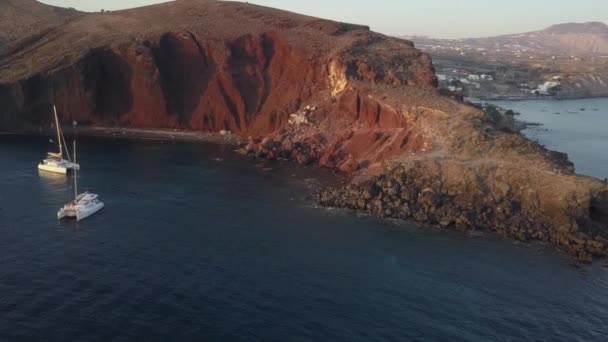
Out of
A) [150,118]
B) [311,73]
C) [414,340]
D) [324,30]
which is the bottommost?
[414,340]

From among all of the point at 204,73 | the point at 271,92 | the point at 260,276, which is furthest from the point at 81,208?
the point at 204,73

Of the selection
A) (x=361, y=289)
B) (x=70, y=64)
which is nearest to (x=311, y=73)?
(x=70, y=64)

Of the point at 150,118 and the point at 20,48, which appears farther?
the point at 20,48

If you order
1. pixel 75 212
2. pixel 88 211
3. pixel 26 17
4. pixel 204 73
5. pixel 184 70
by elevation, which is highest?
pixel 26 17

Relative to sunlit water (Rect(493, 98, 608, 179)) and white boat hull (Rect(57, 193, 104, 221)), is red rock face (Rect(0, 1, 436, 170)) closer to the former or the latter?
sunlit water (Rect(493, 98, 608, 179))

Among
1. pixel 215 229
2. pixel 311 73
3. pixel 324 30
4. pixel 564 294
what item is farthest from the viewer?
pixel 324 30

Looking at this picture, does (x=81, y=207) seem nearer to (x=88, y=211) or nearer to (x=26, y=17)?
(x=88, y=211)

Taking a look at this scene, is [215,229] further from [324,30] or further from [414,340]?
[324,30]

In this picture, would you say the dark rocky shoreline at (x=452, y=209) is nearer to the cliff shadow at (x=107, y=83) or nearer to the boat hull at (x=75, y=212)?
the boat hull at (x=75, y=212)
